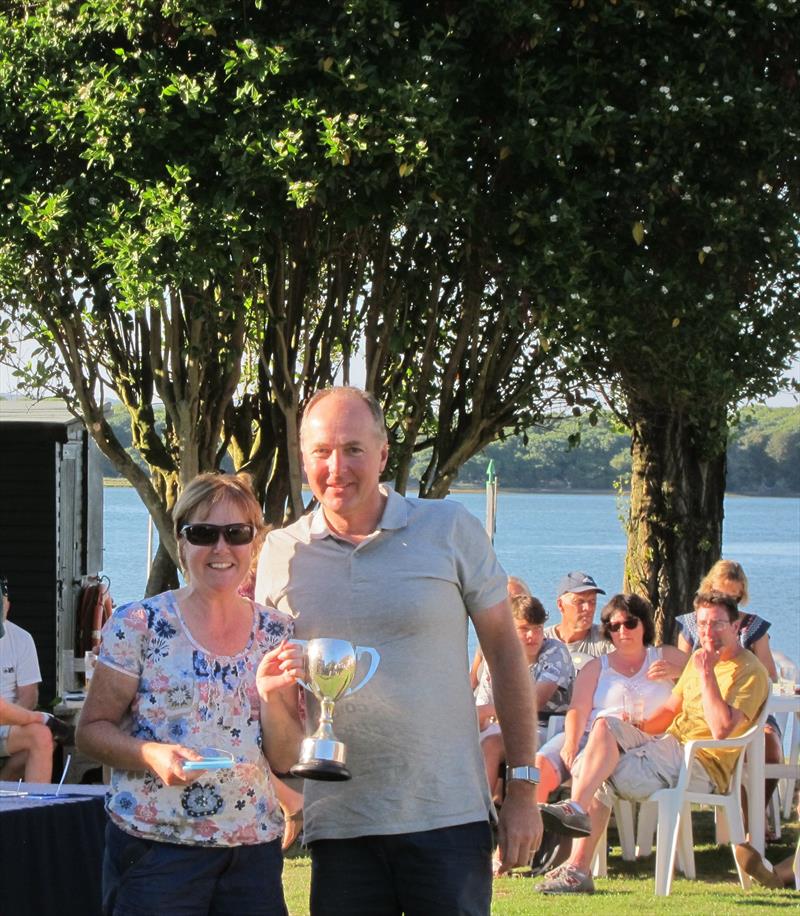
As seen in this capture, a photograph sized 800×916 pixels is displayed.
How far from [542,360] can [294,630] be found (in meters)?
7.73

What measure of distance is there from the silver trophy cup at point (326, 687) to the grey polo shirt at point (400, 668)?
12 centimetres

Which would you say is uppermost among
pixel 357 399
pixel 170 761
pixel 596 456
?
pixel 357 399

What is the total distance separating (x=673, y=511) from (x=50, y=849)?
7817 millimetres

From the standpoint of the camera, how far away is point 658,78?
9000 mm

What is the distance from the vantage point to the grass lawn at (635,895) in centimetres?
654

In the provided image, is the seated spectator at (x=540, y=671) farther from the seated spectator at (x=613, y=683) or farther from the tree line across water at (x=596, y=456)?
the tree line across water at (x=596, y=456)

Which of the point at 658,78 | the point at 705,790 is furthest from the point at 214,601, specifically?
the point at 658,78

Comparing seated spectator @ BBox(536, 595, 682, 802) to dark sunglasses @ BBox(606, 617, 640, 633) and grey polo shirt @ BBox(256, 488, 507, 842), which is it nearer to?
dark sunglasses @ BBox(606, 617, 640, 633)

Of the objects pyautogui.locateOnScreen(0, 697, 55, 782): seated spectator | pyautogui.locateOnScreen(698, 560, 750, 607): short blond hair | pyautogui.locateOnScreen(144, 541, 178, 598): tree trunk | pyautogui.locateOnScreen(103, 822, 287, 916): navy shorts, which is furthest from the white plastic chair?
pyautogui.locateOnScreen(144, 541, 178, 598): tree trunk

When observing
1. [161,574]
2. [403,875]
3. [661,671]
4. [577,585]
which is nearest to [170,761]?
[403,875]

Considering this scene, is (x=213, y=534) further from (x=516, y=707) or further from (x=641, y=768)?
(x=641, y=768)

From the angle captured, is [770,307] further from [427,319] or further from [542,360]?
[427,319]

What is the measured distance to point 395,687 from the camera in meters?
3.23

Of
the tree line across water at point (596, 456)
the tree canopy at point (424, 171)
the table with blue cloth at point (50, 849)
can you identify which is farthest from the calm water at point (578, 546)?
the table with blue cloth at point (50, 849)
